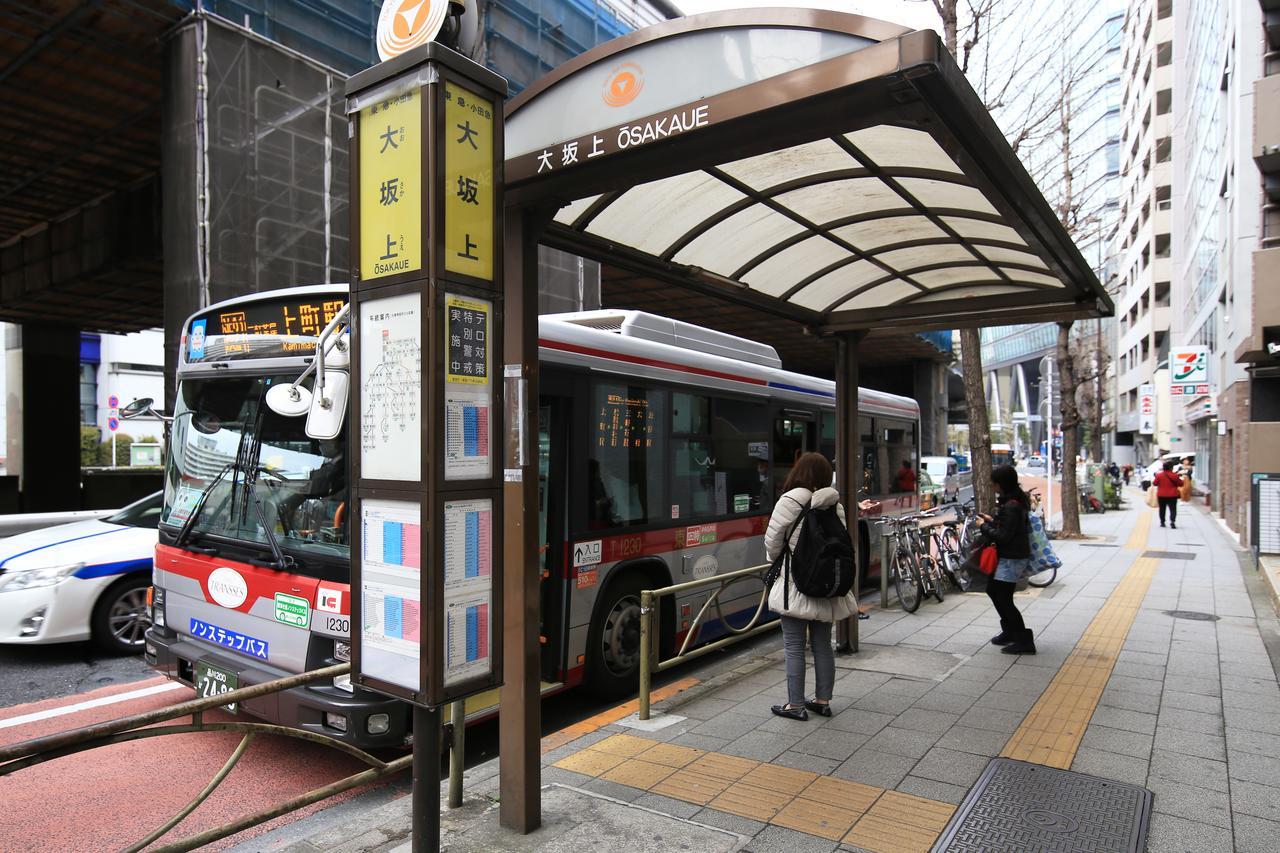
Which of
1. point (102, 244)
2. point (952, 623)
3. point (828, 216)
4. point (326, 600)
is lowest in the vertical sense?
point (952, 623)

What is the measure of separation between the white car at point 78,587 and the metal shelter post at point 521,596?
530 centimetres

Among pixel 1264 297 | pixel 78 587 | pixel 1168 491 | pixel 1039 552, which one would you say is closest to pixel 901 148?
pixel 1039 552

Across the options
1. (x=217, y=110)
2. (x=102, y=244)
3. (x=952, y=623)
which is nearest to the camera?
(x=952, y=623)

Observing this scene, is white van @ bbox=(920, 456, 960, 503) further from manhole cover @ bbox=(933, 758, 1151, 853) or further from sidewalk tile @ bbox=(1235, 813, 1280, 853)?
sidewalk tile @ bbox=(1235, 813, 1280, 853)

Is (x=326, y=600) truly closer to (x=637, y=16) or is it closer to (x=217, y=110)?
(x=217, y=110)

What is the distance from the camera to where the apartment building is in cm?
4216

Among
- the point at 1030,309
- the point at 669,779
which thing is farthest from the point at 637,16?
the point at 669,779

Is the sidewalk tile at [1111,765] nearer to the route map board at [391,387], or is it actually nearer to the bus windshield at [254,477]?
the route map board at [391,387]

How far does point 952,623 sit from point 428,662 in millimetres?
6825

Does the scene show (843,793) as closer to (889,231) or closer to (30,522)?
(889,231)

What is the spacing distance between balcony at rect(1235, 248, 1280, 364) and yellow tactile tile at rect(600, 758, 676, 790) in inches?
594

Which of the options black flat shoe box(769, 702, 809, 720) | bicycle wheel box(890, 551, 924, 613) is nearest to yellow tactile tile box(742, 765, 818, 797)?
black flat shoe box(769, 702, 809, 720)

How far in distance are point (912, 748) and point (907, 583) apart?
4321 mm

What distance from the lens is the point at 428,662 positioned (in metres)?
2.91
